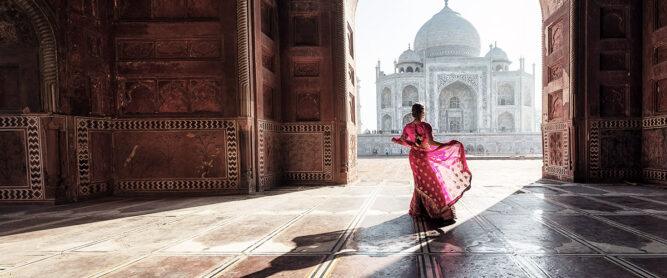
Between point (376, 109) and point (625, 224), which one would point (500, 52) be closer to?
point (376, 109)

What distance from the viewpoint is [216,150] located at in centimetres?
616

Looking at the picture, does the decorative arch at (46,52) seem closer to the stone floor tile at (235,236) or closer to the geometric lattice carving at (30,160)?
the geometric lattice carving at (30,160)

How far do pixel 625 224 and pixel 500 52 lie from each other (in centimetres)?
3998

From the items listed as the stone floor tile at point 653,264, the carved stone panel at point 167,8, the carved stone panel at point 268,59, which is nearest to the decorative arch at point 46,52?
the carved stone panel at point 167,8

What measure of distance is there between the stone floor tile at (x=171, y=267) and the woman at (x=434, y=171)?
2184 millimetres

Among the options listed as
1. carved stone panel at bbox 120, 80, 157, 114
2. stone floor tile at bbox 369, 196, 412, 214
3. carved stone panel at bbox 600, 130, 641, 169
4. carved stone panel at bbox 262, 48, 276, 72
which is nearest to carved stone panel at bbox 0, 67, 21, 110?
carved stone panel at bbox 120, 80, 157, 114

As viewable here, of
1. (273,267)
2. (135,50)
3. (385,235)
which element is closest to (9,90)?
(135,50)

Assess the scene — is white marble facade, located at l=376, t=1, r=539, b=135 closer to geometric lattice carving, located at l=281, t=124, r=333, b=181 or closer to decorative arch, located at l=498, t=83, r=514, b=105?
decorative arch, located at l=498, t=83, r=514, b=105

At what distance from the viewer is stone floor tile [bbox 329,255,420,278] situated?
7.29ft

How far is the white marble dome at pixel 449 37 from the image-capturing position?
3691 centimetres

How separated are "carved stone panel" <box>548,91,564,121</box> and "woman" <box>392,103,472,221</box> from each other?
5.35 m

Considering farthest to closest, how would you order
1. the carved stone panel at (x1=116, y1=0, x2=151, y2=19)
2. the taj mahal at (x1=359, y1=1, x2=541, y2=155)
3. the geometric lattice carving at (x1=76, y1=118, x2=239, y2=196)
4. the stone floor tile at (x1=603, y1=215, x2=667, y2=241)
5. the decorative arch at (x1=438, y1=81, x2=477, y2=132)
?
the decorative arch at (x1=438, y1=81, x2=477, y2=132) < the taj mahal at (x1=359, y1=1, x2=541, y2=155) < the carved stone panel at (x1=116, y1=0, x2=151, y2=19) < the geometric lattice carving at (x1=76, y1=118, x2=239, y2=196) < the stone floor tile at (x1=603, y1=215, x2=667, y2=241)

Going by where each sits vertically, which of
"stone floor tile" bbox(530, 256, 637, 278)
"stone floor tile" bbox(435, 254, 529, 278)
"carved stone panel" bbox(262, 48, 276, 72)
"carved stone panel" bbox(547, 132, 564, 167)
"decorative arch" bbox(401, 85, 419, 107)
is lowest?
"stone floor tile" bbox(530, 256, 637, 278)

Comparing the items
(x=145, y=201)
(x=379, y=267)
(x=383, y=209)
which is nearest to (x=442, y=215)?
(x=383, y=209)
